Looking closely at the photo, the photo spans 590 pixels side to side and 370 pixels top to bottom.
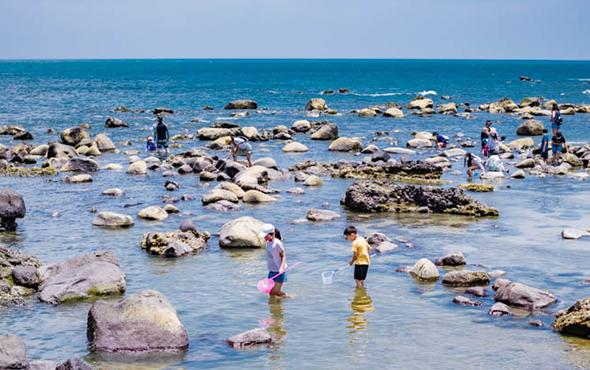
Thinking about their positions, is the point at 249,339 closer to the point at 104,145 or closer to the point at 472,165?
the point at 472,165

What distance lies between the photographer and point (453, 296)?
18750mm

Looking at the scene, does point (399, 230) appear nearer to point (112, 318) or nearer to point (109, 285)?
point (109, 285)

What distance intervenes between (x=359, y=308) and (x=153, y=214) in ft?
39.6

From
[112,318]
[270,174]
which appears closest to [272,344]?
[112,318]

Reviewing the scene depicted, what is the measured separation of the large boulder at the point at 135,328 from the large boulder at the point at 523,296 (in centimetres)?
735

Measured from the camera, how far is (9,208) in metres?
25.8

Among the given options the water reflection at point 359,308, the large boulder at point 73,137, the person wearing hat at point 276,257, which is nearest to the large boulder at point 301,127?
the large boulder at point 73,137

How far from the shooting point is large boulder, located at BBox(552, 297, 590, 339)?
15711 millimetres

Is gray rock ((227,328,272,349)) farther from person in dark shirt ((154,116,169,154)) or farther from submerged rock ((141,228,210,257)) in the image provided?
person in dark shirt ((154,116,169,154))

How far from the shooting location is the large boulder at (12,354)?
13.2m

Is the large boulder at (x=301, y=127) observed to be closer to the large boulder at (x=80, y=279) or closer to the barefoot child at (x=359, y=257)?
the large boulder at (x=80, y=279)

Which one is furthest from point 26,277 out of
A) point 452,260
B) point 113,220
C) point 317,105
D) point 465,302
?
point 317,105

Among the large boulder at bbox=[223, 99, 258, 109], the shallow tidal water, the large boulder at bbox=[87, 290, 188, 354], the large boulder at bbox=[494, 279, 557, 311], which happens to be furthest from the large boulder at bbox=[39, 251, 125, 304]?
the large boulder at bbox=[223, 99, 258, 109]

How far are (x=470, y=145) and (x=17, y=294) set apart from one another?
3643 cm
